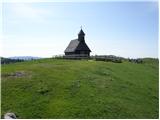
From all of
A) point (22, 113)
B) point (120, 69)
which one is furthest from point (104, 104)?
point (120, 69)

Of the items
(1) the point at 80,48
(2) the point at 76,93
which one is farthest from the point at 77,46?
(2) the point at 76,93

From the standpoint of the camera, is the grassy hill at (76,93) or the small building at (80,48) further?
the small building at (80,48)

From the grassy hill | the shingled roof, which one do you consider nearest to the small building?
the shingled roof

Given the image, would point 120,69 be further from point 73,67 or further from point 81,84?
point 81,84

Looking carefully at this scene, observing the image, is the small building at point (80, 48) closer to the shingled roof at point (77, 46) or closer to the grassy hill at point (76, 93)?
the shingled roof at point (77, 46)

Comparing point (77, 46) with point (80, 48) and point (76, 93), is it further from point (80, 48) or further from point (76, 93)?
point (76, 93)

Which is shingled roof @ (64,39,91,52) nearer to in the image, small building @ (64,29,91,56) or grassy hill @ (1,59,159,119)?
small building @ (64,29,91,56)

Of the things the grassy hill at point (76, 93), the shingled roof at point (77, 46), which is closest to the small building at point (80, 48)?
the shingled roof at point (77, 46)

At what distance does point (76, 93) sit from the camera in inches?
1163

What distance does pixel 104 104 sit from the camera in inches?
1076

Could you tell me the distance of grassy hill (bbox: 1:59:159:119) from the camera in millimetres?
25797

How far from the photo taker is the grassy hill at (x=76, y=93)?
84.6 feet

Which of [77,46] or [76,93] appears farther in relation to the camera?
[77,46]

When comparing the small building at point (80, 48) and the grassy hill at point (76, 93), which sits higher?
the small building at point (80, 48)
